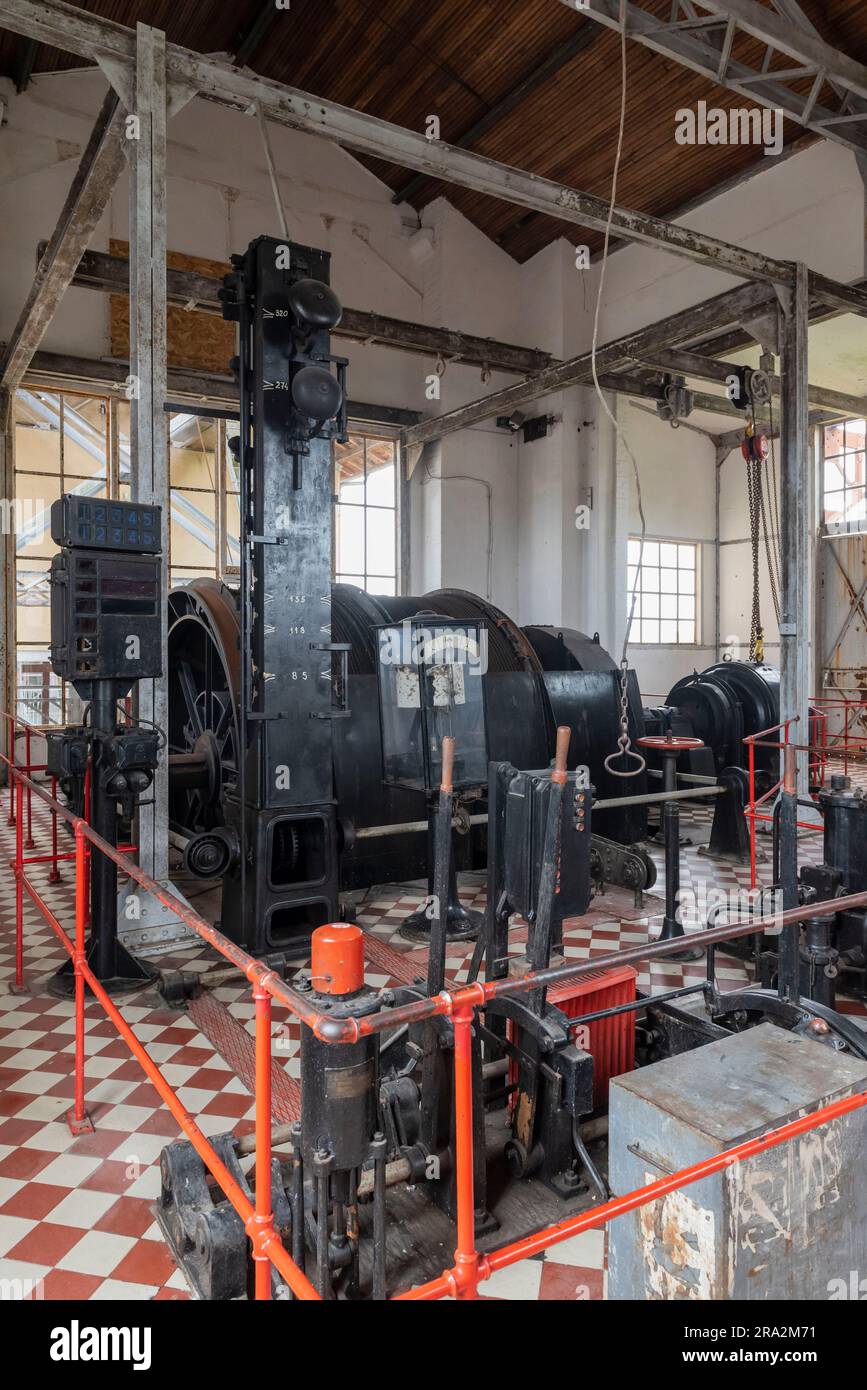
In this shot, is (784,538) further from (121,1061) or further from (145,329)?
(121,1061)

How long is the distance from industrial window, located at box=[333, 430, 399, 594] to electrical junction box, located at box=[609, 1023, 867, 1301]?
38.4ft

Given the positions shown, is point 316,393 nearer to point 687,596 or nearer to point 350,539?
point 350,539

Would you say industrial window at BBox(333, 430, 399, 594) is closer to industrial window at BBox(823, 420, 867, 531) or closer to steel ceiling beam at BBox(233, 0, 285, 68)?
steel ceiling beam at BBox(233, 0, 285, 68)

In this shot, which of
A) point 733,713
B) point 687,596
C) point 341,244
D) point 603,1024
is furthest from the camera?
point 687,596

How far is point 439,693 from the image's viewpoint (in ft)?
16.5

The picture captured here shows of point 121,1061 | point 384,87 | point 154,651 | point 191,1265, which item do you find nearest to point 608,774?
point 154,651

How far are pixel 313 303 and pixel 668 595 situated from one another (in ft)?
41.6

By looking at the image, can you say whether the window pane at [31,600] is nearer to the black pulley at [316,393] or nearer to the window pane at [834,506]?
the black pulley at [316,393]

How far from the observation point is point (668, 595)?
16156 mm

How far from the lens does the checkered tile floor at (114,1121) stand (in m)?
2.33

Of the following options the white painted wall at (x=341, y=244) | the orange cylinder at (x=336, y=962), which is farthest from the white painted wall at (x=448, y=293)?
the orange cylinder at (x=336, y=962)

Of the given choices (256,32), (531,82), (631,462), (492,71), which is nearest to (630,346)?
(631,462)

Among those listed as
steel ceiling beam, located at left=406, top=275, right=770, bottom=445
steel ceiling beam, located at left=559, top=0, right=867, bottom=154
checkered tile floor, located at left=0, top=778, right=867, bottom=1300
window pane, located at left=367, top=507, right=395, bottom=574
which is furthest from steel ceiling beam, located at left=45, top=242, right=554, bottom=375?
checkered tile floor, located at left=0, top=778, right=867, bottom=1300

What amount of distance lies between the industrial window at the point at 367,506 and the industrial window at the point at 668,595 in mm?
4499
